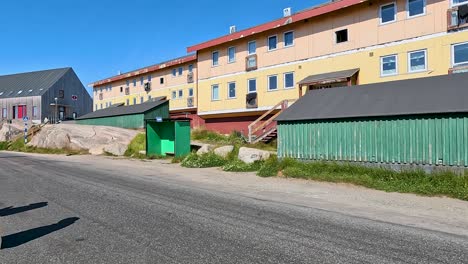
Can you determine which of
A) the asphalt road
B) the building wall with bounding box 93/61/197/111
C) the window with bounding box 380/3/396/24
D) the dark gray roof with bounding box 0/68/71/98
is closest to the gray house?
the dark gray roof with bounding box 0/68/71/98

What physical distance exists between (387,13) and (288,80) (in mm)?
7647

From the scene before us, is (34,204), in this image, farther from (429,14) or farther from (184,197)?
(429,14)

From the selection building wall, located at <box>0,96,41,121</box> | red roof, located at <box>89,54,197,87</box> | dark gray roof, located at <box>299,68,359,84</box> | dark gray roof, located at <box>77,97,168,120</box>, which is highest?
red roof, located at <box>89,54,197,87</box>

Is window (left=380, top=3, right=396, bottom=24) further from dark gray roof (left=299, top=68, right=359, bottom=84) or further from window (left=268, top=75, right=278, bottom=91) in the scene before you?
window (left=268, top=75, right=278, bottom=91)

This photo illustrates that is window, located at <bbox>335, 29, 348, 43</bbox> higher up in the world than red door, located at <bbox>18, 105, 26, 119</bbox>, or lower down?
higher up

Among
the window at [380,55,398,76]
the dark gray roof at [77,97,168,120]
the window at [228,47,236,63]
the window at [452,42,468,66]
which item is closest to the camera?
the window at [452,42,468,66]

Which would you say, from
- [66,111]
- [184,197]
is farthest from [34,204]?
[66,111]

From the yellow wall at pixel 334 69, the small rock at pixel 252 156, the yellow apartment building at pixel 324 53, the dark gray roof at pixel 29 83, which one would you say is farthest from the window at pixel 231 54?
the dark gray roof at pixel 29 83

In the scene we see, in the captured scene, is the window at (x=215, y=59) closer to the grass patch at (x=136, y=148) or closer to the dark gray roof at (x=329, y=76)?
the grass patch at (x=136, y=148)

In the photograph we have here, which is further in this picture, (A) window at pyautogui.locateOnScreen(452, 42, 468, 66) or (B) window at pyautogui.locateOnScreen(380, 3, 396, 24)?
(B) window at pyautogui.locateOnScreen(380, 3, 396, 24)

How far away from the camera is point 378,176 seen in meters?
11.7

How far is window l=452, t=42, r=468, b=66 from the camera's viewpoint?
18.3m

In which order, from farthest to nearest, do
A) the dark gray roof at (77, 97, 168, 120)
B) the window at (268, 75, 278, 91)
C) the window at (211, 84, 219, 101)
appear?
the dark gray roof at (77, 97, 168, 120) → the window at (211, 84, 219, 101) → the window at (268, 75, 278, 91)

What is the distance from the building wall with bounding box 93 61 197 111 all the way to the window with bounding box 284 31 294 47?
42.2 ft
